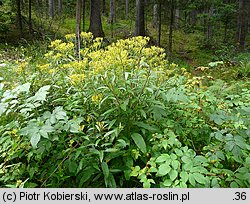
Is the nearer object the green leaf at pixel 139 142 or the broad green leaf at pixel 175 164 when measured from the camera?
the broad green leaf at pixel 175 164

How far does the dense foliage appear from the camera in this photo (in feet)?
6.34

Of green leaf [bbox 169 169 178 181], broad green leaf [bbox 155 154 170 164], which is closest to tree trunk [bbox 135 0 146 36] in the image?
broad green leaf [bbox 155 154 170 164]

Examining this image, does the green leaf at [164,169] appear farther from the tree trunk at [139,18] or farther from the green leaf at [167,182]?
the tree trunk at [139,18]

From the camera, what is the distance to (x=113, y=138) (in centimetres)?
195

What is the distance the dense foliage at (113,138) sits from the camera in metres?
1.93

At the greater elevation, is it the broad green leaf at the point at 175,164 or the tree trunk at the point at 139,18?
the tree trunk at the point at 139,18

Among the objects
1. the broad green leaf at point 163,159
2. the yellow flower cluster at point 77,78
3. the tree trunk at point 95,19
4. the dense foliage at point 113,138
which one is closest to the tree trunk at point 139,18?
the tree trunk at point 95,19

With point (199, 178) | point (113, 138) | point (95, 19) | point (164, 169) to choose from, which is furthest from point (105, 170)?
point (95, 19)

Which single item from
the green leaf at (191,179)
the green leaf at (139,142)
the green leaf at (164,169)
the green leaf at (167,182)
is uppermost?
the green leaf at (139,142)

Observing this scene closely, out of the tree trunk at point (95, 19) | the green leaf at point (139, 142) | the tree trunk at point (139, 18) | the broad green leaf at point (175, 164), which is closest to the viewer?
the broad green leaf at point (175, 164)

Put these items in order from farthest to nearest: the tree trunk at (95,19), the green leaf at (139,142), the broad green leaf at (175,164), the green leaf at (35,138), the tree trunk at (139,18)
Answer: the tree trunk at (95,19), the tree trunk at (139,18), the green leaf at (139,142), the broad green leaf at (175,164), the green leaf at (35,138)

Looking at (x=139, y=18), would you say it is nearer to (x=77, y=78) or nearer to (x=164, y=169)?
(x=77, y=78)

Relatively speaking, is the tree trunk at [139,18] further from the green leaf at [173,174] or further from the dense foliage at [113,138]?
the green leaf at [173,174]
